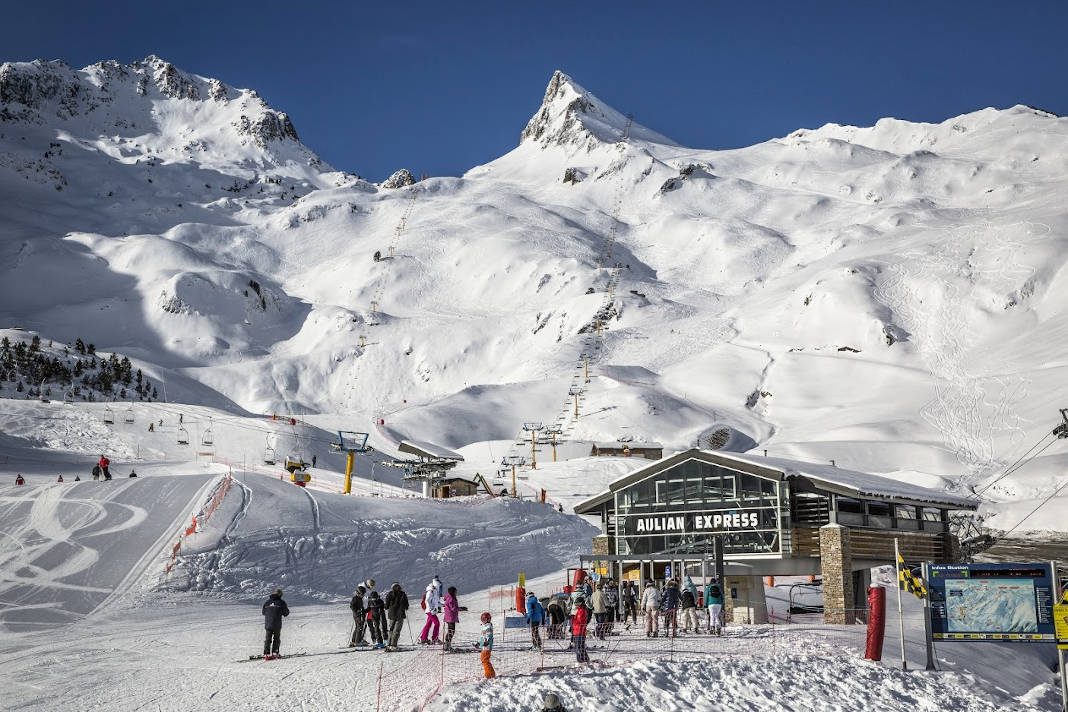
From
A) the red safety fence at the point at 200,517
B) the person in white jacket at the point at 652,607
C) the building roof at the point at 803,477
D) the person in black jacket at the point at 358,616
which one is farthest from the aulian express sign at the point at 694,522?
the red safety fence at the point at 200,517

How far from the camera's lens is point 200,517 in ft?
135

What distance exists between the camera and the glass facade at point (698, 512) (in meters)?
33.2

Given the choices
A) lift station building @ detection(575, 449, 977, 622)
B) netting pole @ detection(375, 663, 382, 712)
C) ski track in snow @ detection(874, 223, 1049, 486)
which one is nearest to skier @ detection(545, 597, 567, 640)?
netting pole @ detection(375, 663, 382, 712)

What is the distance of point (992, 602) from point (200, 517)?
30.2 metres

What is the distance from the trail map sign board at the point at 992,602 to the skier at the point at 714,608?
5064 mm

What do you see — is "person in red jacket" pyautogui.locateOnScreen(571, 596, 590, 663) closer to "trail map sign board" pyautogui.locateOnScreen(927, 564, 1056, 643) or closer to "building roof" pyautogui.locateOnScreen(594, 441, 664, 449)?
"trail map sign board" pyautogui.locateOnScreen(927, 564, 1056, 643)

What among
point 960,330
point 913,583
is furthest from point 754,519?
point 960,330

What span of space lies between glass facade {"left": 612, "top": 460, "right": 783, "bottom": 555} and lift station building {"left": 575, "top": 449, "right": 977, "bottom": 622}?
32 millimetres

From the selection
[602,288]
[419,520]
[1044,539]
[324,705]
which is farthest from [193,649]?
[602,288]

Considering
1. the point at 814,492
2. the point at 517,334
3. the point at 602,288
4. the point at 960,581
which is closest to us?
the point at 960,581

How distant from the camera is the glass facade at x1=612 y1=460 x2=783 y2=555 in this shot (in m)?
33.2

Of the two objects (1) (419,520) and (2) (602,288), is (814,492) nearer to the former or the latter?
(1) (419,520)

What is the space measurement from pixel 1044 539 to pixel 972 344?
67363 mm

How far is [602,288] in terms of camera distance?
164125 millimetres
